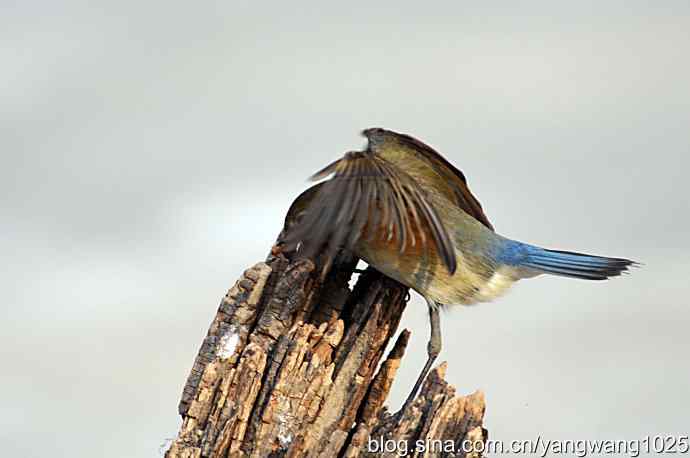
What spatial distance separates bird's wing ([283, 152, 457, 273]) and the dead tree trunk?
162 mm

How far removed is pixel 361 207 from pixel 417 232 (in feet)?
1.16

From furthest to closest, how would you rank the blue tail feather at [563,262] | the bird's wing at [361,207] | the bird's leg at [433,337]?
1. the blue tail feather at [563,262]
2. the bird's leg at [433,337]
3. the bird's wing at [361,207]

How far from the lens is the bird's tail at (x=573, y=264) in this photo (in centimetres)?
367

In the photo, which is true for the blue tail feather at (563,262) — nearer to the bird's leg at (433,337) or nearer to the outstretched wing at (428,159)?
the outstretched wing at (428,159)

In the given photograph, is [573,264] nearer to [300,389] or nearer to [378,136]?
[378,136]

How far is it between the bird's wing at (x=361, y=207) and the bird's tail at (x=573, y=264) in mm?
647

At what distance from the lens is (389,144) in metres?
3.61

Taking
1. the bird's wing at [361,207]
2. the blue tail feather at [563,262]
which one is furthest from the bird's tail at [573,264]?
the bird's wing at [361,207]

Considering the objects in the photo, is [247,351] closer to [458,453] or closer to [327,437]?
[327,437]

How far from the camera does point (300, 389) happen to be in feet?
10.0

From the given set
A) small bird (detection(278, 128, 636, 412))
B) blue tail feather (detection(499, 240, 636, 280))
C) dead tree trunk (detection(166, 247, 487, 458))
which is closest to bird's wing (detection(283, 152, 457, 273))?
small bird (detection(278, 128, 636, 412))

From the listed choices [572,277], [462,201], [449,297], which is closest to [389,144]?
[462,201]

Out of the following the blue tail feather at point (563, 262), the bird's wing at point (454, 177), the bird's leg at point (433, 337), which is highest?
the bird's wing at point (454, 177)

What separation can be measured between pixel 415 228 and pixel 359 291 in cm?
29
